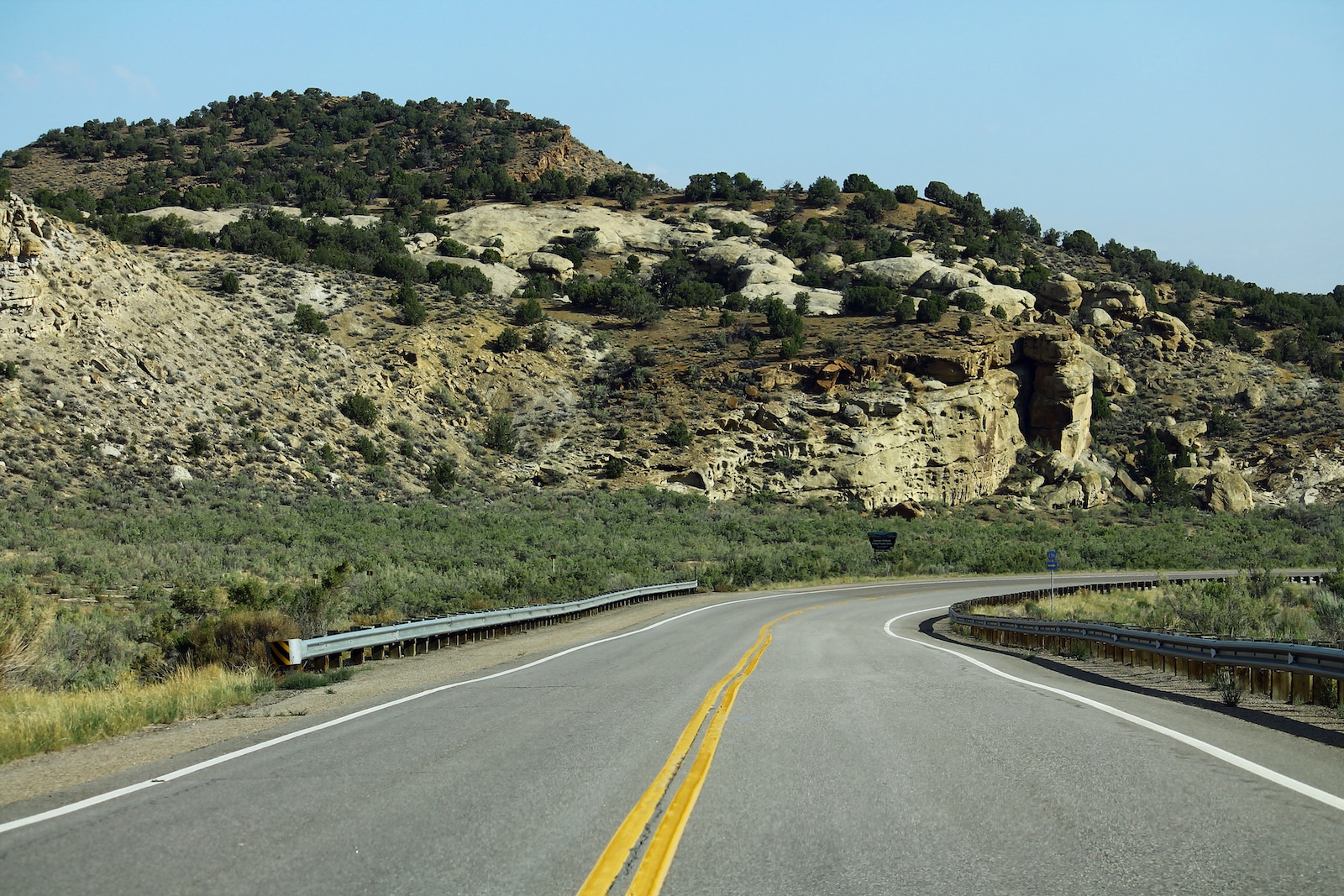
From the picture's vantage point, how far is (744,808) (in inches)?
231

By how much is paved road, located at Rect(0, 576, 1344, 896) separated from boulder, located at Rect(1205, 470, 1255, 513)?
59.6m

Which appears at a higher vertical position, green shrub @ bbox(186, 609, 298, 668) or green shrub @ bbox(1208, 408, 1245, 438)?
green shrub @ bbox(1208, 408, 1245, 438)

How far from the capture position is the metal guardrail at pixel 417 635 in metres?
13.7

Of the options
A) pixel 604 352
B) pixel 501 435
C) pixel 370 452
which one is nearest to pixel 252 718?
pixel 370 452

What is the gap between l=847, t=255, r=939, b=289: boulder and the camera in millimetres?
78562

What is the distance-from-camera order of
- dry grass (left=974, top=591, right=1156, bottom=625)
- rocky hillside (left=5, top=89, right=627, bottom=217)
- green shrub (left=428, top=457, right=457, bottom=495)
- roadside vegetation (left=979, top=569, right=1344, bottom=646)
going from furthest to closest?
rocky hillside (left=5, top=89, right=627, bottom=217) < green shrub (left=428, top=457, right=457, bottom=495) < dry grass (left=974, top=591, right=1156, bottom=625) < roadside vegetation (left=979, top=569, right=1344, bottom=646)

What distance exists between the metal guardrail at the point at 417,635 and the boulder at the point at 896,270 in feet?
187

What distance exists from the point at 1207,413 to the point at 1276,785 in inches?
2809

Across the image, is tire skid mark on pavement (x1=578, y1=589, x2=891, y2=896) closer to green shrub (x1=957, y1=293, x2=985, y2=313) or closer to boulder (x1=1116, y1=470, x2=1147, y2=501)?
boulder (x1=1116, y1=470, x2=1147, y2=501)

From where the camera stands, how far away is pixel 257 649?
49.0 ft

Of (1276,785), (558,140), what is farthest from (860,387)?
(558,140)

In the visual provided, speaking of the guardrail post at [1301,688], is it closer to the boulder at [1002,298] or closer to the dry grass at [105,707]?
the dry grass at [105,707]

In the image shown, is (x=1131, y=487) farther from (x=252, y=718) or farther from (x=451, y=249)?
(x=252, y=718)

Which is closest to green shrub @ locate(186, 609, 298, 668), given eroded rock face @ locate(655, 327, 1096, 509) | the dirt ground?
the dirt ground
